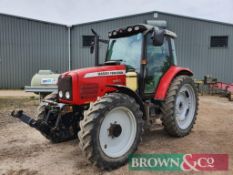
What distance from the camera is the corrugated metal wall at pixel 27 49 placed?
1282 centimetres

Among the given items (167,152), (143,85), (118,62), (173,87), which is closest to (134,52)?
(118,62)

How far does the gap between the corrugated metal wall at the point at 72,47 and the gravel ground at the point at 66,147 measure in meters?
7.78

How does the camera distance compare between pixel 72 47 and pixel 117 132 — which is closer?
pixel 117 132

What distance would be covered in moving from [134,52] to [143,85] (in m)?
0.62

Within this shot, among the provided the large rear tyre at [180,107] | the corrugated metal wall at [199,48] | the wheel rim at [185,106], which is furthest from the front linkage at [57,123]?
the corrugated metal wall at [199,48]

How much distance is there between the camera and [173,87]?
4430 mm

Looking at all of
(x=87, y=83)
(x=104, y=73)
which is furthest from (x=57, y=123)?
(x=104, y=73)

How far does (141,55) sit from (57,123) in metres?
1.84

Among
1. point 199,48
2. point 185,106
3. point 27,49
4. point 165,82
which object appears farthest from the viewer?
point 199,48

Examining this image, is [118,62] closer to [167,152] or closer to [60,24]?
[167,152]

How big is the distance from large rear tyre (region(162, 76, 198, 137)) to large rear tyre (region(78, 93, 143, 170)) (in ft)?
3.08

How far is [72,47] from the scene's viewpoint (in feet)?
44.9

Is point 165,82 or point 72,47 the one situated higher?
point 72,47

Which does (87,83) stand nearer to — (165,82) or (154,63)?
(154,63)
